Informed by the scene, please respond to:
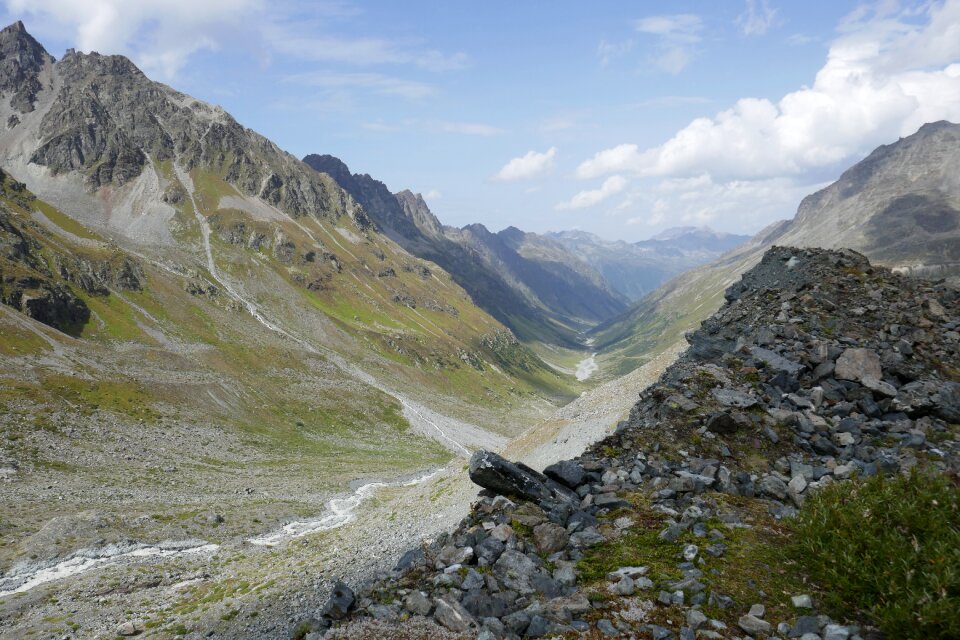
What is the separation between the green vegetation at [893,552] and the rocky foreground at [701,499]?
49 centimetres

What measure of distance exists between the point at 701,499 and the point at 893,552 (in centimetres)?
582

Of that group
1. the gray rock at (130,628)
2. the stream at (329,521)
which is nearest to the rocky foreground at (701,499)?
the gray rock at (130,628)

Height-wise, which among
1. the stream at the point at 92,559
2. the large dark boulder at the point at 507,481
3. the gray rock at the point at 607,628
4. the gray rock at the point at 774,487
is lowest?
the stream at the point at 92,559

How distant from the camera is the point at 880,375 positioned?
21.0 metres

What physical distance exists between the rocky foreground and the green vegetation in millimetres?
486

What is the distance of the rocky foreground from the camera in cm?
960

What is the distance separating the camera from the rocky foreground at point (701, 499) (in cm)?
960

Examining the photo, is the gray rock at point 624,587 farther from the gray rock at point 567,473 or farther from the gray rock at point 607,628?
the gray rock at point 567,473

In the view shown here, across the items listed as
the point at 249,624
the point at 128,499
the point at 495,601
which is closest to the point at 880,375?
the point at 495,601

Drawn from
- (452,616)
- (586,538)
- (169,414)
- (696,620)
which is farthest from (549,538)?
(169,414)

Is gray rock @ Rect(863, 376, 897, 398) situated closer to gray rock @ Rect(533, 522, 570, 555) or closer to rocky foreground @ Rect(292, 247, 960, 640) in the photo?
rocky foreground @ Rect(292, 247, 960, 640)

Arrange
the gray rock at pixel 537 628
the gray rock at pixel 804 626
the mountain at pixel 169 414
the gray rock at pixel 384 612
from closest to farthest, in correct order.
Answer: the gray rock at pixel 804 626, the gray rock at pixel 537 628, the gray rock at pixel 384 612, the mountain at pixel 169 414

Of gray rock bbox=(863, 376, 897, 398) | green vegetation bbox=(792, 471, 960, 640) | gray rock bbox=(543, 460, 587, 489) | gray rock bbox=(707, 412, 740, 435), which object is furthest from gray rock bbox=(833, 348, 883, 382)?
gray rock bbox=(543, 460, 587, 489)

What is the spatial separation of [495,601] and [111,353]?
5149 inches
